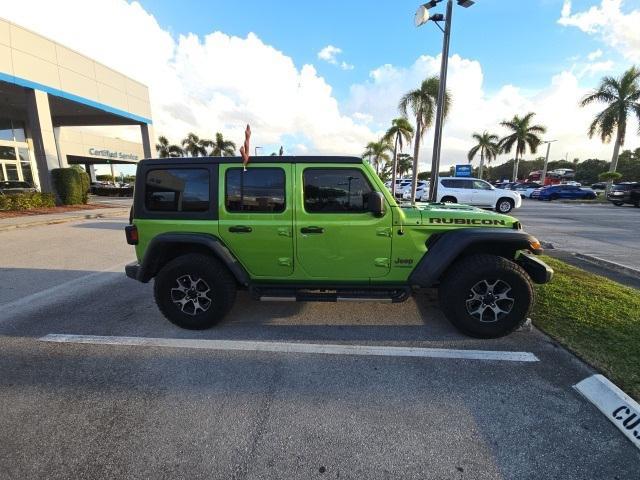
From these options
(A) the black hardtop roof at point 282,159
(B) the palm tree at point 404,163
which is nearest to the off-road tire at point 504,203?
(A) the black hardtop roof at point 282,159

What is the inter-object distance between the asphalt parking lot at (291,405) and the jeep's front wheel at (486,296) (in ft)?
0.59

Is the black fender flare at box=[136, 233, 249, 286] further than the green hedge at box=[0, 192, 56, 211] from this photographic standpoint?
No

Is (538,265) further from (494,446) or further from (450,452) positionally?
(450,452)

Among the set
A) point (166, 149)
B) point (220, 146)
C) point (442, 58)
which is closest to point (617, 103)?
point (442, 58)

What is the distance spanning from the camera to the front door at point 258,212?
337cm

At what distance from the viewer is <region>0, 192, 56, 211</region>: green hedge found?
13.3m

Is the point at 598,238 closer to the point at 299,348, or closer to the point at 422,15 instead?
the point at 422,15

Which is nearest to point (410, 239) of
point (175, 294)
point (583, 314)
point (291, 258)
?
point (291, 258)

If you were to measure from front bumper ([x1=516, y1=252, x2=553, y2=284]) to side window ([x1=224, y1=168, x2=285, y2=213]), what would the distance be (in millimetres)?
2719

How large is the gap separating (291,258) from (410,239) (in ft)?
4.20

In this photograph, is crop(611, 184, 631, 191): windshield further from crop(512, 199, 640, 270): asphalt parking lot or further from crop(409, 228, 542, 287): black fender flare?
crop(409, 228, 542, 287): black fender flare

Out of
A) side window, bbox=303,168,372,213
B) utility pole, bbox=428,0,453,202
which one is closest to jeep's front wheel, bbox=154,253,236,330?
side window, bbox=303,168,372,213

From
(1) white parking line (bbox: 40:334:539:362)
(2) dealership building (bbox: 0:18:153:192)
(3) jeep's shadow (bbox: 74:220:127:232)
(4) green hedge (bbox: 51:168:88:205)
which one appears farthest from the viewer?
(4) green hedge (bbox: 51:168:88:205)

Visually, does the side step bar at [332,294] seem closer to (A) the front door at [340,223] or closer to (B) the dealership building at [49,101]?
(A) the front door at [340,223]
